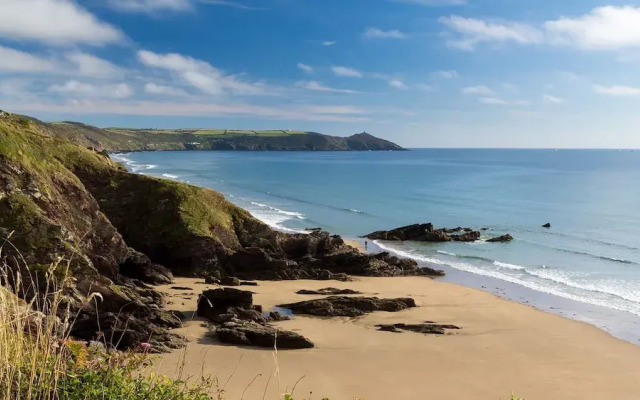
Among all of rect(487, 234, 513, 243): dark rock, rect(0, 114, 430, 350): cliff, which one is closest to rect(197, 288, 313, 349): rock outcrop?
rect(0, 114, 430, 350): cliff

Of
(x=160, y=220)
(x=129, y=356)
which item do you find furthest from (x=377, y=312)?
(x=129, y=356)

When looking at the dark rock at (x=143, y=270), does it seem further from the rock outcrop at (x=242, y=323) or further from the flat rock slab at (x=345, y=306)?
the flat rock slab at (x=345, y=306)

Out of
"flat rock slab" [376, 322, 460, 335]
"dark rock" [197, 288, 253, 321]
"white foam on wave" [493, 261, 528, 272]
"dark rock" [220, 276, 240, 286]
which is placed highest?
"dark rock" [197, 288, 253, 321]

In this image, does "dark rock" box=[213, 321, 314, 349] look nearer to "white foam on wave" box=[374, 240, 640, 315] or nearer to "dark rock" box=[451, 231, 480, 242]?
"white foam on wave" box=[374, 240, 640, 315]

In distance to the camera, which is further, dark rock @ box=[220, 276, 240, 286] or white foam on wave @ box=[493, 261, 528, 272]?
Result: white foam on wave @ box=[493, 261, 528, 272]

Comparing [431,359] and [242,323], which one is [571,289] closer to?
[431,359]

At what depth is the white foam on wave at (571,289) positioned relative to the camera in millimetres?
29936

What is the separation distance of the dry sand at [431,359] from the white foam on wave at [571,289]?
5.18 metres

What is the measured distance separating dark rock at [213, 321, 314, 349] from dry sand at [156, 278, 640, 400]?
16.4 inches

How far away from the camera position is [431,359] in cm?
1950

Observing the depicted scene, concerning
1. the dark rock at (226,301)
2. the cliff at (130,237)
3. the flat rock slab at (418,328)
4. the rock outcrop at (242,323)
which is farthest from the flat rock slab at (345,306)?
the cliff at (130,237)

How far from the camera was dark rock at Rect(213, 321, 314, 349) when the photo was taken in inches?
763

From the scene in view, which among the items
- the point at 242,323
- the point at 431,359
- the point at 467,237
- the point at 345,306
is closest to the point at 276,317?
the point at 242,323

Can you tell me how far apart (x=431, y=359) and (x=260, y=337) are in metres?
5.96
